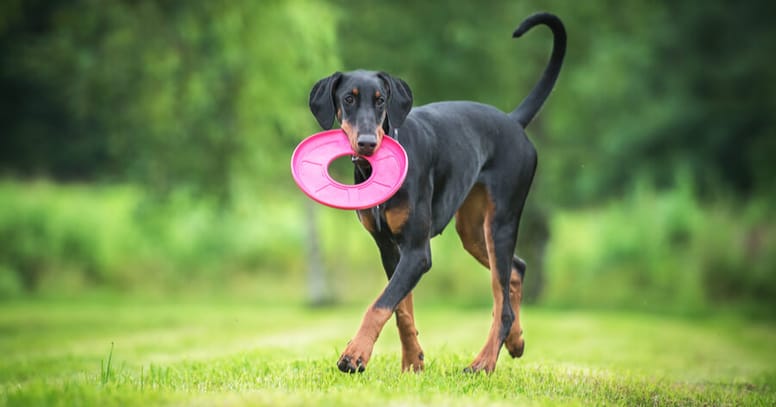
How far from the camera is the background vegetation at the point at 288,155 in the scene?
12.6 m

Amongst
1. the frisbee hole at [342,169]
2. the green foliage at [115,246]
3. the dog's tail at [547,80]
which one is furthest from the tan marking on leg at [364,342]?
the green foliage at [115,246]

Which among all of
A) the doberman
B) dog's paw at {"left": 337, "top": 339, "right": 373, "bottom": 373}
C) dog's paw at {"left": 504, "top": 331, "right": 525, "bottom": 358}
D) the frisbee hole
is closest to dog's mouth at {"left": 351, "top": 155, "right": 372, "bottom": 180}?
the doberman

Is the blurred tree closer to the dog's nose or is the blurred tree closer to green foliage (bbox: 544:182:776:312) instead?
green foliage (bbox: 544:182:776:312)

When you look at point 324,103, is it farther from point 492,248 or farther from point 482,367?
point 482,367

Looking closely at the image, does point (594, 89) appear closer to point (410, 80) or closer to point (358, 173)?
point (410, 80)

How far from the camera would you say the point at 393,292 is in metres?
4.71

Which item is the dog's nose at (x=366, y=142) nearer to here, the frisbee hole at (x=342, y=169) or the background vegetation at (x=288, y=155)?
the background vegetation at (x=288, y=155)

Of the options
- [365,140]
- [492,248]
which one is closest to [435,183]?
[492,248]

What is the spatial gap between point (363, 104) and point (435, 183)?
0.81 meters

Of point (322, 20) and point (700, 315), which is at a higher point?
point (322, 20)

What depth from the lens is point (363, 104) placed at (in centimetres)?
473

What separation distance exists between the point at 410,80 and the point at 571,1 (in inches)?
115

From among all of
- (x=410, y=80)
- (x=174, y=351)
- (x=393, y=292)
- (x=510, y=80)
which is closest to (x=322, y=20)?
(x=410, y=80)

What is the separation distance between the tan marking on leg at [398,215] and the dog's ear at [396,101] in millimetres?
451
